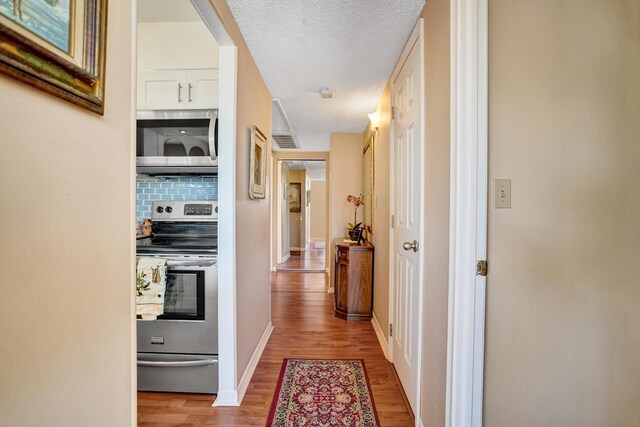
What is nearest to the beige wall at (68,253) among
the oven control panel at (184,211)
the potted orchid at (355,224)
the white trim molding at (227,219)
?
the white trim molding at (227,219)

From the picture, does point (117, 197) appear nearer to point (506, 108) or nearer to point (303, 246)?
point (506, 108)

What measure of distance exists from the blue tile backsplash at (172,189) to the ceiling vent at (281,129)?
46.2 inches

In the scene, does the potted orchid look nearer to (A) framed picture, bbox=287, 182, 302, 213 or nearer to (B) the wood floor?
(B) the wood floor

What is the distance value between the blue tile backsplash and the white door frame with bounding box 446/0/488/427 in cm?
194

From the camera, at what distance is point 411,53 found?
1.84 metres

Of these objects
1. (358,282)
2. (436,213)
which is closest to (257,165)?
(436,213)

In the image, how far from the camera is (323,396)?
1.87 m

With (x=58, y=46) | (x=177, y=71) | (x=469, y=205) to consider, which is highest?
(x=177, y=71)

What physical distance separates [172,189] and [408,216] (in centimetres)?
192

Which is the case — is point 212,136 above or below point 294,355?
above

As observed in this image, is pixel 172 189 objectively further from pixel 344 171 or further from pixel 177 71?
pixel 344 171

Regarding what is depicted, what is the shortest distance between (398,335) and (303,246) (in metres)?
6.11

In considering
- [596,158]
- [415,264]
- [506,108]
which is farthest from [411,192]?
[596,158]

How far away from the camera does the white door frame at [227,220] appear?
1.76m
